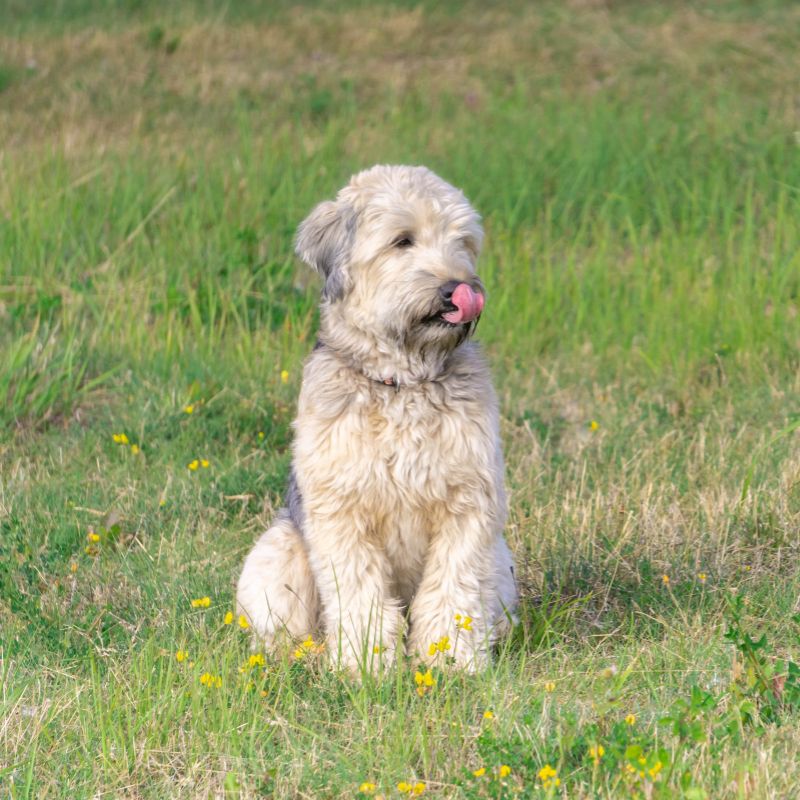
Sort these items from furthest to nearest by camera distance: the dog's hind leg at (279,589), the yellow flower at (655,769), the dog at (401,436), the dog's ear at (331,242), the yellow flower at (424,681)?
the dog's hind leg at (279,589) < the dog's ear at (331,242) < the dog at (401,436) < the yellow flower at (424,681) < the yellow flower at (655,769)

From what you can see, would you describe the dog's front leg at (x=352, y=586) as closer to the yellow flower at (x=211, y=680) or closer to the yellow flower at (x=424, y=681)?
the yellow flower at (x=424, y=681)

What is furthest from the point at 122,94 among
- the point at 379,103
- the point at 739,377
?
the point at 739,377

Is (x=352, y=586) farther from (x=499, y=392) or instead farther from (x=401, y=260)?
(x=499, y=392)

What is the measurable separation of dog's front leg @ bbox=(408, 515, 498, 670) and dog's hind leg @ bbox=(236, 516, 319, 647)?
0.49 m

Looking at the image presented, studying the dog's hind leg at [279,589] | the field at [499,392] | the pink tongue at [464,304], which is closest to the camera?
the field at [499,392]

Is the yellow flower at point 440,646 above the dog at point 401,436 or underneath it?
underneath

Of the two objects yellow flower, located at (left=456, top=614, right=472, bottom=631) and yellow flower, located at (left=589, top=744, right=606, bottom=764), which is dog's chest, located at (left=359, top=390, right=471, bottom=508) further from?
yellow flower, located at (left=589, top=744, right=606, bottom=764)

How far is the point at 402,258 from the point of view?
4492 mm

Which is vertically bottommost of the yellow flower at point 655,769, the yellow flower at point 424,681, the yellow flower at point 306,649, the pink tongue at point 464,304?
the yellow flower at point 306,649

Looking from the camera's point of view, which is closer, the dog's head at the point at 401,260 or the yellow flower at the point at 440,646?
the yellow flower at the point at 440,646

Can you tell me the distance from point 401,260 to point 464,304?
30 centimetres

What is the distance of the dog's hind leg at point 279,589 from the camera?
15.8ft

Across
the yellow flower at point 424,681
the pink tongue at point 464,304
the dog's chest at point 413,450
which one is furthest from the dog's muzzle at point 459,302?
the yellow flower at point 424,681

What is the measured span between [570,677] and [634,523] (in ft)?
4.39
